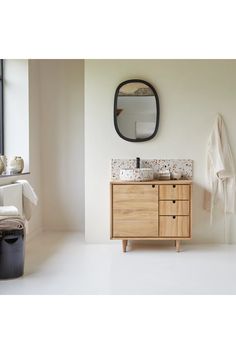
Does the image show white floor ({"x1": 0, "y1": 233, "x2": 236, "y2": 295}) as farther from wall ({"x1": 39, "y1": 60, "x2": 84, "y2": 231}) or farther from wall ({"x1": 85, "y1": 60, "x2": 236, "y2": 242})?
wall ({"x1": 39, "y1": 60, "x2": 84, "y2": 231})

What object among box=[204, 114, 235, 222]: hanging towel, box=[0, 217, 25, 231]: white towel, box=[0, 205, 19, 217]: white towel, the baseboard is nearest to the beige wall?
the baseboard

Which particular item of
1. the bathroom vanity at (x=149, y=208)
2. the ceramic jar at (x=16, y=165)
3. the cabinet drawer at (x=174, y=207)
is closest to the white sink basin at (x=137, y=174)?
the bathroom vanity at (x=149, y=208)

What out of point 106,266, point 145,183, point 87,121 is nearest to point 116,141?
point 87,121

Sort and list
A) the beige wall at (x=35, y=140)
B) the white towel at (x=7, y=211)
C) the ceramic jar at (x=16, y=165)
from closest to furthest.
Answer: the white towel at (x=7, y=211)
the ceramic jar at (x=16, y=165)
the beige wall at (x=35, y=140)

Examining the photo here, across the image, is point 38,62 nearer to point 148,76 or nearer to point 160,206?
point 148,76

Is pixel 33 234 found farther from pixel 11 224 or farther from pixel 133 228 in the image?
pixel 11 224

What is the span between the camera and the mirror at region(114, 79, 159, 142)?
16.3 ft

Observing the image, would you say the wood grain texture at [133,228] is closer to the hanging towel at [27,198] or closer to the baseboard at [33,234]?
the hanging towel at [27,198]

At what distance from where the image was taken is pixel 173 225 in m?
4.56

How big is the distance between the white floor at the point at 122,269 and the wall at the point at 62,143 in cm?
73

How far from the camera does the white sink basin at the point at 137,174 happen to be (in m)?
4.58

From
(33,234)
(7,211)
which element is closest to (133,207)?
(7,211)
